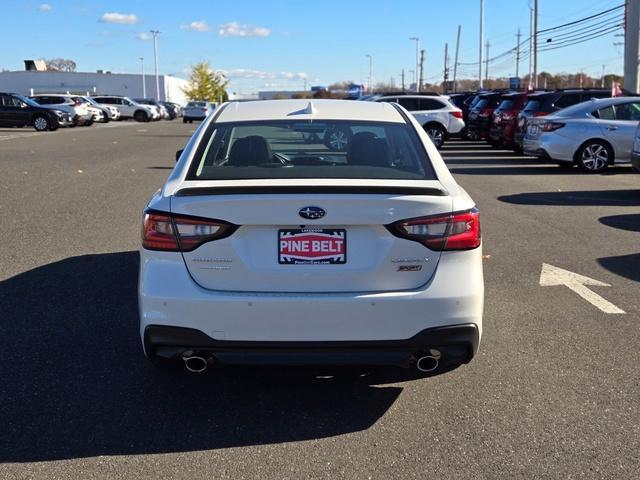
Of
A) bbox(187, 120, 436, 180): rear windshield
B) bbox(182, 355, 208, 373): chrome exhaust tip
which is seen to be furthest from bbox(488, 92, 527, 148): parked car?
bbox(182, 355, 208, 373): chrome exhaust tip

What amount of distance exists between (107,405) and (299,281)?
135 cm

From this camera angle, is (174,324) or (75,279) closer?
(174,324)

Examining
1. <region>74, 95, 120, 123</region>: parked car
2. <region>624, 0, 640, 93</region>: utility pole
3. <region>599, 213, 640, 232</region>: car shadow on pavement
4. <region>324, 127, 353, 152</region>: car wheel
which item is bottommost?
<region>599, 213, 640, 232</region>: car shadow on pavement

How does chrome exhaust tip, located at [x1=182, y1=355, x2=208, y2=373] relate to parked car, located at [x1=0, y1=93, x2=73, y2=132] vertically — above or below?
below

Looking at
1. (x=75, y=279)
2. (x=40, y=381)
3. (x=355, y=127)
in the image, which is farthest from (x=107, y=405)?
(x=75, y=279)

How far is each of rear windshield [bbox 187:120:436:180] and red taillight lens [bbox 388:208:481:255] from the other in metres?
0.42

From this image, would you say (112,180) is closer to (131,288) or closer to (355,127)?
(131,288)

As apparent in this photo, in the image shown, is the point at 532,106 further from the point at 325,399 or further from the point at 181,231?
the point at 181,231

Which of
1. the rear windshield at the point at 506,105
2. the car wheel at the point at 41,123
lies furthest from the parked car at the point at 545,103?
the car wheel at the point at 41,123

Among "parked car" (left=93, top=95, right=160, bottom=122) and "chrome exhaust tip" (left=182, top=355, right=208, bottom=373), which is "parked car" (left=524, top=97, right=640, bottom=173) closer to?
"chrome exhaust tip" (left=182, top=355, right=208, bottom=373)

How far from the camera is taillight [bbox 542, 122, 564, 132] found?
15.6 metres

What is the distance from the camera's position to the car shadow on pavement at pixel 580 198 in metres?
11.6

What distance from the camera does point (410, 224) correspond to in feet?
12.0

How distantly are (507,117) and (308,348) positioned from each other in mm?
18194
